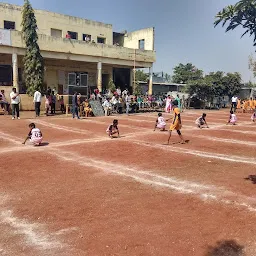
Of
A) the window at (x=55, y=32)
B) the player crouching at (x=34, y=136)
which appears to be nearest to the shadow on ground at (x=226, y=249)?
the player crouching at (x=34, y=136)

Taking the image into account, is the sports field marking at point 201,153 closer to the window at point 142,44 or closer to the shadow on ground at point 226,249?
the shadow on ground at point 226,249

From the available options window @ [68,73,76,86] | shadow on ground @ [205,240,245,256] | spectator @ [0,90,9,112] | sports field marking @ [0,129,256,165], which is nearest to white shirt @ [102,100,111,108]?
spectator @ [0,90,9,112]

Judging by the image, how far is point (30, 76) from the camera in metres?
22.0

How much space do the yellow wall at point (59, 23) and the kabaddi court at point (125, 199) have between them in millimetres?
17341

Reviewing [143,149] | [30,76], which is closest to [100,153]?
[143,149]

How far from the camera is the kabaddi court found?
4258mm

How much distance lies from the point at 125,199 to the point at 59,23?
24.8m

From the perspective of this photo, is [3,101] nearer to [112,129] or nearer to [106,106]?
[106,106]

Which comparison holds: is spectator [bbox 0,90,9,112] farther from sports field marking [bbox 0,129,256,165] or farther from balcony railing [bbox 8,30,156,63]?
sports field marking [bbox 0,129,256,165]

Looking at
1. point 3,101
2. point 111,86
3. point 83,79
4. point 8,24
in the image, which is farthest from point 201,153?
point 8,24

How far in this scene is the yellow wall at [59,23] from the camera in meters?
24.8

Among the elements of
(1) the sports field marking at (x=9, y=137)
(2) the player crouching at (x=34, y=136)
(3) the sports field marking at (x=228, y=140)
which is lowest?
(1) the sports field marking at (x=9, y=137)

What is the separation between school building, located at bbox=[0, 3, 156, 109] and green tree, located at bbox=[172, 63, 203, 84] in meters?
19.3

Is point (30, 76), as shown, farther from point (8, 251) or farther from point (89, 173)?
point (8, 251)
